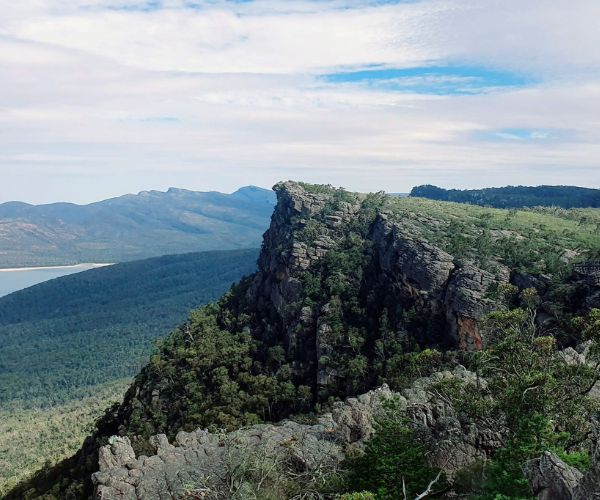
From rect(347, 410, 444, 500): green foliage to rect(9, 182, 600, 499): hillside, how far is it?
0.11 meters

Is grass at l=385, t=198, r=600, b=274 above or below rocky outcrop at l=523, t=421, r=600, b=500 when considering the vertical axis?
above

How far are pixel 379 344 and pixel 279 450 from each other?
31.6 m

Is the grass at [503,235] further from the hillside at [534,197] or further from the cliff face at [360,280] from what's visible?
the hillside at [534,197]

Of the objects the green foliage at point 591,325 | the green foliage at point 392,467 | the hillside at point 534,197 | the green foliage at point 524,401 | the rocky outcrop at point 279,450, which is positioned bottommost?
the rocky outcrop at point 279,450

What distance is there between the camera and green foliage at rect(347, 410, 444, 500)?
23.9 meters

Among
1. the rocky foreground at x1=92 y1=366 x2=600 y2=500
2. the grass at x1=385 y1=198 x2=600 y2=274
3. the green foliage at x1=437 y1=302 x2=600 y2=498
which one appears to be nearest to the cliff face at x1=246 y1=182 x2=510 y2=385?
the grass at x1=385 y1=198 x2=600 y2=274

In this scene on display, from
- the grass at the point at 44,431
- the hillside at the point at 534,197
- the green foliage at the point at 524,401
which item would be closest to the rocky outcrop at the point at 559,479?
the green foliage at the point at 524,401

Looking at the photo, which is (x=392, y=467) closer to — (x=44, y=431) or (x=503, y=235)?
(x=503, y=235)

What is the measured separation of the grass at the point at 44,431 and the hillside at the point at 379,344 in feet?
86.1

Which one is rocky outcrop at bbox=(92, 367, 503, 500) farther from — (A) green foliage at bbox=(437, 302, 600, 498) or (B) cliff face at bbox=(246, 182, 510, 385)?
(B) cliff face at bbox=(246, 182, 510, 385)

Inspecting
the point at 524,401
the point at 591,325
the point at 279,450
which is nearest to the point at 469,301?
the point at 591,325

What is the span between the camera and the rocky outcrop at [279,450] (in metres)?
28.2

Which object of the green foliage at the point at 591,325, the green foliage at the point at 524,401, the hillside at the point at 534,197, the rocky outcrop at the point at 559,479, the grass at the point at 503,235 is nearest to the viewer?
the rocky outcrop at the point at 559,479

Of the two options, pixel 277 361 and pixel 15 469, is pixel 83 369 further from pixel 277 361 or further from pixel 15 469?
pixel 277 361
